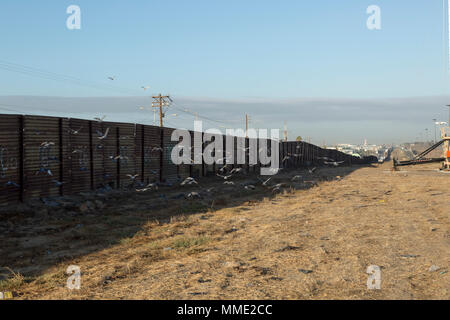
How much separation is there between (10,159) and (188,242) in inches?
301

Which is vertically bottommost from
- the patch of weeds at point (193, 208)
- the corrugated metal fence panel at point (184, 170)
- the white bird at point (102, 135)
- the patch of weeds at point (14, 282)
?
the patch of weeds at point (14, 282)

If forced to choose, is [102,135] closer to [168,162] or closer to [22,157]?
[22,157]

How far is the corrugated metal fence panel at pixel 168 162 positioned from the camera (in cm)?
1975

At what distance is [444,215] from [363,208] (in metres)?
2.10

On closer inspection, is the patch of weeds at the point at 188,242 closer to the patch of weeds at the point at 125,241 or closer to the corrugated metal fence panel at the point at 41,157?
the patch of weeds at the point at 125,241

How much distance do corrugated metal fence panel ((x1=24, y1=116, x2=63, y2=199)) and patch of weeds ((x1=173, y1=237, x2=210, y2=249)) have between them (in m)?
7.36

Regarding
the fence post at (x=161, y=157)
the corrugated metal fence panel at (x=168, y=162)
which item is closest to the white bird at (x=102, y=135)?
the fence post at (x=161, y=157)

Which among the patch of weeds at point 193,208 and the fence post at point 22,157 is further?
the fence post at point 22,157

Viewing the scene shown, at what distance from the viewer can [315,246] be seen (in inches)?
267

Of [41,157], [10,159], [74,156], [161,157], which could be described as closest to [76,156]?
[74,156]

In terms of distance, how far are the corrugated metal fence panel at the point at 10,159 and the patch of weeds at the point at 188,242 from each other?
706 centimetres
